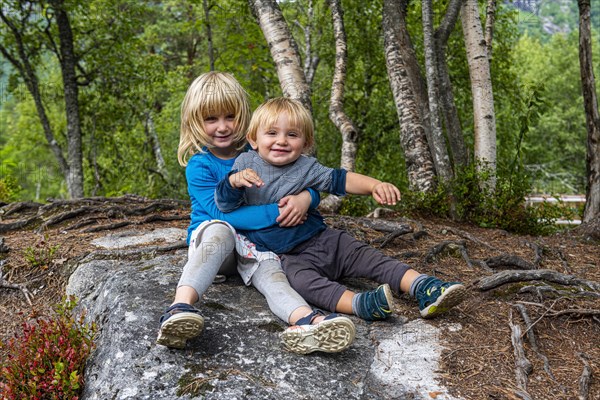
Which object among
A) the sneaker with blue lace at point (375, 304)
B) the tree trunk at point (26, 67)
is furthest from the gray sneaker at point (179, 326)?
the tree trunk at point (26, 67)

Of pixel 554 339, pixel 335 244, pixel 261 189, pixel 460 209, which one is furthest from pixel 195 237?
pixel 460 209

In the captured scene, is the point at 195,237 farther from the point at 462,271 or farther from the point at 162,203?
the point at 162,203

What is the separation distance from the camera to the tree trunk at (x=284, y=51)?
21.3ft

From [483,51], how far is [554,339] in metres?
5.10

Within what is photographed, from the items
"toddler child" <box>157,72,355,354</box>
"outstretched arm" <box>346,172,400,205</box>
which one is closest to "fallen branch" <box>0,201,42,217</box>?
"toddler child" <box>157,72,355,354</box>

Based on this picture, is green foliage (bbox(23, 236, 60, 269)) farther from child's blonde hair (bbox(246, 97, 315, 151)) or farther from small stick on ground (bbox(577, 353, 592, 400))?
small stick on ground (bbox(577, 353, 592, 400))

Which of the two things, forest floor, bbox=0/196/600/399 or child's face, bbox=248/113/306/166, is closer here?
forest floor, bbox=0/196/600/399

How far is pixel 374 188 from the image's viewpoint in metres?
3.32

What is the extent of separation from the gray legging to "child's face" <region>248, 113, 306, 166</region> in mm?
583

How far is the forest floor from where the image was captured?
9.18 ft

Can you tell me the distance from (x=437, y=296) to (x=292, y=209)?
3.56ft

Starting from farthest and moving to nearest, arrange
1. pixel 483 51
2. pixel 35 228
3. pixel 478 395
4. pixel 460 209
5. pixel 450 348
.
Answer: pixel 483 51 → pixel 460 209 → pixel 35 228 → pixel 450 348 → pixel 478 395

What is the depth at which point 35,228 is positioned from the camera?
621 centimetres

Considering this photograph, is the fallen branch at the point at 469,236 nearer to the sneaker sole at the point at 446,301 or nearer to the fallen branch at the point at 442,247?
the fallen branch at the point at 442,247
